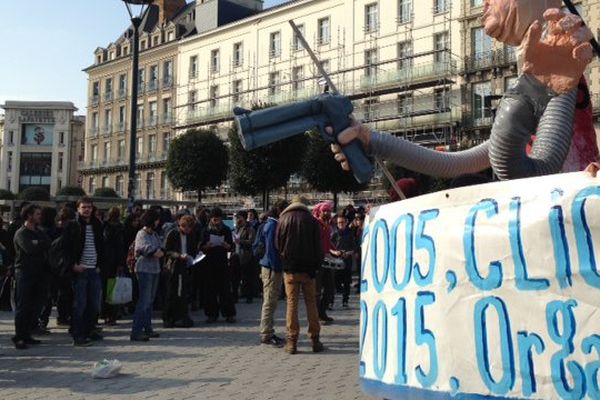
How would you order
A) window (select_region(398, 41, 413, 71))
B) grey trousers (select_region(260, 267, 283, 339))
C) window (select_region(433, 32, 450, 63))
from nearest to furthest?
grey trousers (select_region(260, 267, 283, 339)) < window (select_region(433, 32, 450, 63)) < window (select_region(398, 41, 413, 71))

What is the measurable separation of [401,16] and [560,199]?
4227 cm

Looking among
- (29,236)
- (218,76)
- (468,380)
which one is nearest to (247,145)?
(468,380)

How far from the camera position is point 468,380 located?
8.38 ft

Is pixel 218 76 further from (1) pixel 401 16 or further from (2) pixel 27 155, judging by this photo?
(2) pixel 27 155

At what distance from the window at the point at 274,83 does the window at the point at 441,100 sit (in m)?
12.7

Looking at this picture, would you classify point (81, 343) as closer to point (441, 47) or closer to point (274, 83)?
point (441, 47)

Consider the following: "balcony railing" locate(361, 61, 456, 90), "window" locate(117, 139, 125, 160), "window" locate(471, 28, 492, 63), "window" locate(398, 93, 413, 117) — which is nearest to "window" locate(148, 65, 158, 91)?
"window" locate(117, 139, 125, 160)

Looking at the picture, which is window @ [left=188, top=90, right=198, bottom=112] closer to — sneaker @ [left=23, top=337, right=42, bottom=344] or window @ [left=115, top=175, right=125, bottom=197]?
window @ [left=115, top=175, right=125, bottom=197]

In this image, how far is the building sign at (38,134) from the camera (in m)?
90.2

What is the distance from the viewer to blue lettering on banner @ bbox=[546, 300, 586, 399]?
224 cm

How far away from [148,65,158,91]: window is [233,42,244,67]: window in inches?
444

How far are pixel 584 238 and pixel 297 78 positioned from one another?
153ft

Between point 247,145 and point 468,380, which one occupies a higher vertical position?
point 247,145

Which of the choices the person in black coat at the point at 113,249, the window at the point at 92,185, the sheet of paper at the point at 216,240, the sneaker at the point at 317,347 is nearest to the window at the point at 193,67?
the window at the point at 92,185
